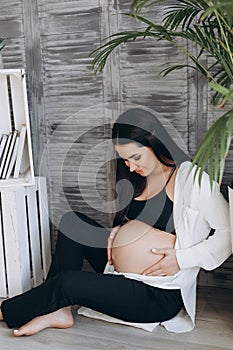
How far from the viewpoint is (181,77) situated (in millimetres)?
2424

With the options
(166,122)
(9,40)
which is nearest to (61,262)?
(166,122)

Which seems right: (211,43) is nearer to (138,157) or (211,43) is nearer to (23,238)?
(138,157)

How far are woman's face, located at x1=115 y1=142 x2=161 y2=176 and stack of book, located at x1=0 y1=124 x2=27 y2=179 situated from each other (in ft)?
1.97

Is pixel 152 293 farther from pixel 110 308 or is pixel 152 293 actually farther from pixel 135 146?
pixel 135 146

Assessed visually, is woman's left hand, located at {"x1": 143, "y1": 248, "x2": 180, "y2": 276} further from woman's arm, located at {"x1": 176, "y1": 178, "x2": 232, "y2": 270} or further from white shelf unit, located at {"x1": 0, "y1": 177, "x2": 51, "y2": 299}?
white shelf unit, located at {"x1": 0, "y1": 177, "x2": 51, "y2": 299}

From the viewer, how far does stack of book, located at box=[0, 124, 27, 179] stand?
252cm

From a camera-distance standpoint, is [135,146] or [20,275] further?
[20,275]

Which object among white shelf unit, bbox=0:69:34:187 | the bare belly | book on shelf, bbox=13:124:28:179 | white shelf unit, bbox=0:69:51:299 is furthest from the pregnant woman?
white shelf unit, bbox=0:69:34:187

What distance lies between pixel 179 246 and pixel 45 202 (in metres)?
0.90

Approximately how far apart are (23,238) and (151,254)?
2.34 ft

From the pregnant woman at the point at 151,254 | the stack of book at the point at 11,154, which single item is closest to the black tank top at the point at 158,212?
the pregnant woman at the point at 151,254

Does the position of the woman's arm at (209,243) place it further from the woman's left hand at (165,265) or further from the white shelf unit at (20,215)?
the white shelf unit at (20,215)

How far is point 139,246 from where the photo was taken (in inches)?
85.3

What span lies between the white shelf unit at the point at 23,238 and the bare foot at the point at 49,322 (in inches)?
14.8
